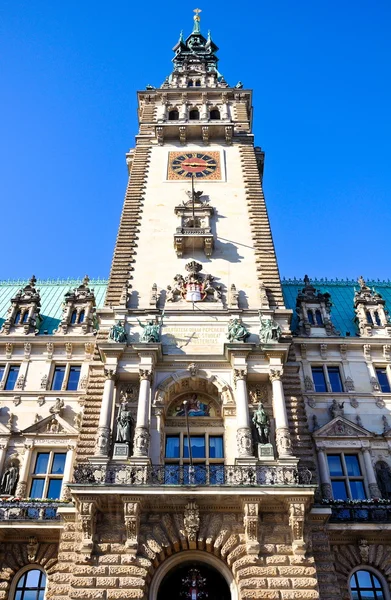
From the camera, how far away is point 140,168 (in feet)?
123

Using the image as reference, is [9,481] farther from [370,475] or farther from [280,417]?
[370,475]

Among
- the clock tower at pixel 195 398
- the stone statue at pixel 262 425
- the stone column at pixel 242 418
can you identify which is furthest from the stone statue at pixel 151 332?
the stone statue at pixel 262 425

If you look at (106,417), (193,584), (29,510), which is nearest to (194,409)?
(106,417)

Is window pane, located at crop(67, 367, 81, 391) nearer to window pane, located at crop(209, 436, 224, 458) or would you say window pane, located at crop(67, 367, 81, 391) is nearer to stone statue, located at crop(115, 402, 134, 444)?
stone statue, located at crop(115, 402, 134, 444)

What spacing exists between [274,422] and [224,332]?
5.29 meters

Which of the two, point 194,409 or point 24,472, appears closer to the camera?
point 24,472

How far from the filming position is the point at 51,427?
2639 cm

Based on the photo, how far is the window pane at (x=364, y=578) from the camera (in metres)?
22.1

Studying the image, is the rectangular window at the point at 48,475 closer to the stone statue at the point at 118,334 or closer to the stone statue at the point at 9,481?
the stone statue at the point at 9,481

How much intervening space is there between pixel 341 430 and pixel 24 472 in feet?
47.6

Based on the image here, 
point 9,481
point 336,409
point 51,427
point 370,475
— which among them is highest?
point 336,409

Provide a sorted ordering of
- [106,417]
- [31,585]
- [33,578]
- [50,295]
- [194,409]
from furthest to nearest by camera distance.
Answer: [50,295] → [194,409] → [106,417] → [33,578] → [31,585]

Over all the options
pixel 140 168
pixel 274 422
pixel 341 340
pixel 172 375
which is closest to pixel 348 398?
pixel 341 340

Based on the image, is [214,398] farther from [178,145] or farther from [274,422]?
[178,145]
